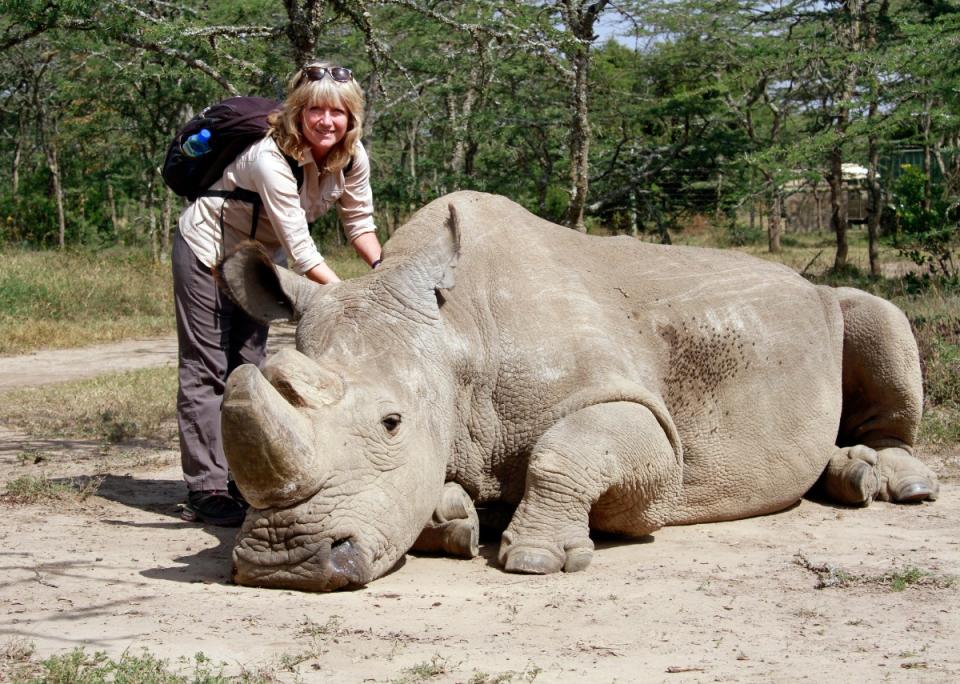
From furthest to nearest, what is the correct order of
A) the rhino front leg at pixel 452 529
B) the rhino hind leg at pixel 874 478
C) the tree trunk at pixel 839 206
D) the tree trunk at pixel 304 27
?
the tree trunk at pixel 839 206
the tree trunk at pixel 304 27
the rhino hind leg at pixel 874 478
the rhino front leg at pixel 452 529

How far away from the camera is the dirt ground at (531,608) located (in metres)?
3.67

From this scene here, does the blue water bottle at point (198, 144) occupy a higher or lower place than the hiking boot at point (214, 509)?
higher

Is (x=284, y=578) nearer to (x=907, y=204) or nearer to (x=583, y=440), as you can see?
(x=583, y=440)


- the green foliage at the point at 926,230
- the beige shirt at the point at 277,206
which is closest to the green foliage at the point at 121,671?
the beige shirt at the point at 277,206

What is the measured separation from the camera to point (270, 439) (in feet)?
13.2

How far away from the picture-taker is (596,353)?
17.9 feet

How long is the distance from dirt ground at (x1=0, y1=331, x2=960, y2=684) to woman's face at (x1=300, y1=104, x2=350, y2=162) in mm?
1849

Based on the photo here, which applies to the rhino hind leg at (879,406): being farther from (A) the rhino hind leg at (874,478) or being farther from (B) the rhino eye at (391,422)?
(B) the rhino eye at (391,422)

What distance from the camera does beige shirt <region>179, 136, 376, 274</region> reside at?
5500 mm

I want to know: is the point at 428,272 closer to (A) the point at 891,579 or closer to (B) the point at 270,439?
(B) the point at 270,439

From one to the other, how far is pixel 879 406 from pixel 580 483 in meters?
2.66

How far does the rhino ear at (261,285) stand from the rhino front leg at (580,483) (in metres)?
1.17

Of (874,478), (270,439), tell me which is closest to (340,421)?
(270,439)

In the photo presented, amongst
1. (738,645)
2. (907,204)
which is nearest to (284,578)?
(738,645)
